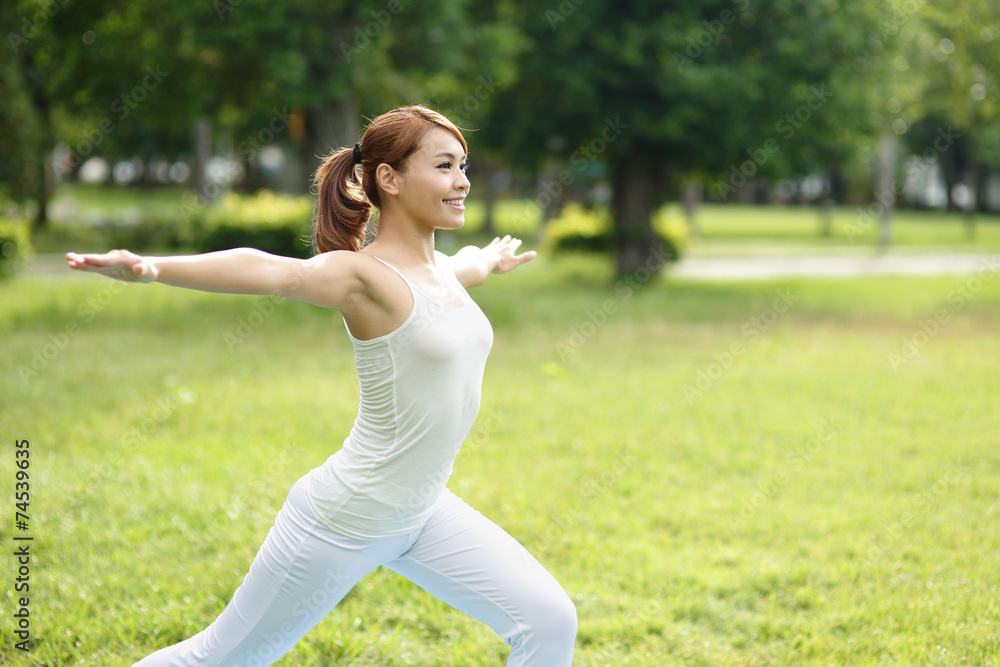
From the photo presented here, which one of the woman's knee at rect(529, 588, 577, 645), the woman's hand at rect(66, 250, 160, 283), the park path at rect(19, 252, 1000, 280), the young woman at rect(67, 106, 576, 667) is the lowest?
the park path at rect(19, 252, 1000, 280)

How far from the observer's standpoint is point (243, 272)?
225 centimetres

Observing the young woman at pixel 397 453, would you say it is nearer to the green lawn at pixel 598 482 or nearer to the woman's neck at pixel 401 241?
the woman's neck at pixel 401 241

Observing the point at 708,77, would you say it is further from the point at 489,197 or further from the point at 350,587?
the point at 489,197

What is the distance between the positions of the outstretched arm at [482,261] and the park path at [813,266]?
A: 14991 millimetres

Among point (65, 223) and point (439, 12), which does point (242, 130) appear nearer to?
point (65, 223)

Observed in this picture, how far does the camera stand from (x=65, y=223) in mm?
25344

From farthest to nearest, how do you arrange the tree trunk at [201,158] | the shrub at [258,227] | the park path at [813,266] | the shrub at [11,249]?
the tree trunk at [201,158] < the park path at [813,266] < the shrub at [11,249] < the shrub at [258,227]

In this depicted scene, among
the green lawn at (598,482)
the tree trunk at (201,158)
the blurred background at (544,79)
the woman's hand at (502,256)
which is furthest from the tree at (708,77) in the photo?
the tree trunk at (201,158)

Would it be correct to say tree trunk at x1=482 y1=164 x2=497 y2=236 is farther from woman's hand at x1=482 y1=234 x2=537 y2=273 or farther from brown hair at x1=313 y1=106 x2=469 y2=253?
brown hair at x1=313 y1=106 x2=469 y2=253

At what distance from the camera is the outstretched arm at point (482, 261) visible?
125 inches

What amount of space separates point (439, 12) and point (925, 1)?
27.0 ft

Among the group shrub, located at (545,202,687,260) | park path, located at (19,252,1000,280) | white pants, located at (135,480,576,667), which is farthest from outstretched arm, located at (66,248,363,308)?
park path, located at (19,252,1000,280)

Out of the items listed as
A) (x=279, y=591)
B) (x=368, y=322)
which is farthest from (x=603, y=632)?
(x=368, y=322)

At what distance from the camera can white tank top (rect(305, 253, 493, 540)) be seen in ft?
8.25
